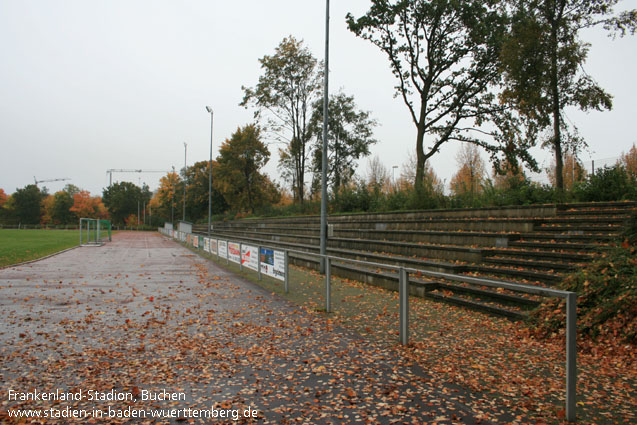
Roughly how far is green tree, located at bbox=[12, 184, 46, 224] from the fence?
98761mm

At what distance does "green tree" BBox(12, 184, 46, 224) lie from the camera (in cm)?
10069

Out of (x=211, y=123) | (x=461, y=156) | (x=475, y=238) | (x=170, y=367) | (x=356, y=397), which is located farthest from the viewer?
(x=461, y=156)

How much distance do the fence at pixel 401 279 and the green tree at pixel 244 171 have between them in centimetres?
3091

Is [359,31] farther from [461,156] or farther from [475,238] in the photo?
[461,156]

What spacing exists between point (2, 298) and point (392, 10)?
19940mm

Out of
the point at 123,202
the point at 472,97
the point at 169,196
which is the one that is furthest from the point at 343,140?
the point at 123,202

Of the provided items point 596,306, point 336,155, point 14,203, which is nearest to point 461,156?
point 336,155

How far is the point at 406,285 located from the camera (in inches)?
237

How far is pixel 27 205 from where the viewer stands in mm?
101000

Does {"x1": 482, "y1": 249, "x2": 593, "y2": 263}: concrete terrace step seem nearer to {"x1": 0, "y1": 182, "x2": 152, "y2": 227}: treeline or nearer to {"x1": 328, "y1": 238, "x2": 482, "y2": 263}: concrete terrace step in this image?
{"x1": 328, "y1": 238, "x2": 482, "y2": 263}: concrete terrace step

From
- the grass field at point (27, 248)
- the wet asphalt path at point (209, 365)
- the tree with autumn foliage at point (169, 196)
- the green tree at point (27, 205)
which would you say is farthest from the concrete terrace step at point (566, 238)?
the green tree at point (27, 205)

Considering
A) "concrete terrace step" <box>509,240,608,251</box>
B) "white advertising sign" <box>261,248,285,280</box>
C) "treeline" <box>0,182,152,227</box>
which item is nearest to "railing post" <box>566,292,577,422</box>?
"concrete terrace step" <box>509,240,608,251</box>

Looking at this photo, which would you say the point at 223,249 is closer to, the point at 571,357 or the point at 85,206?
the point at 571,357

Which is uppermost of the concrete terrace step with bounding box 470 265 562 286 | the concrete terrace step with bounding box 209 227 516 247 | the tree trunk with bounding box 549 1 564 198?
the tree trunk with bounding box 549 1 564 198
